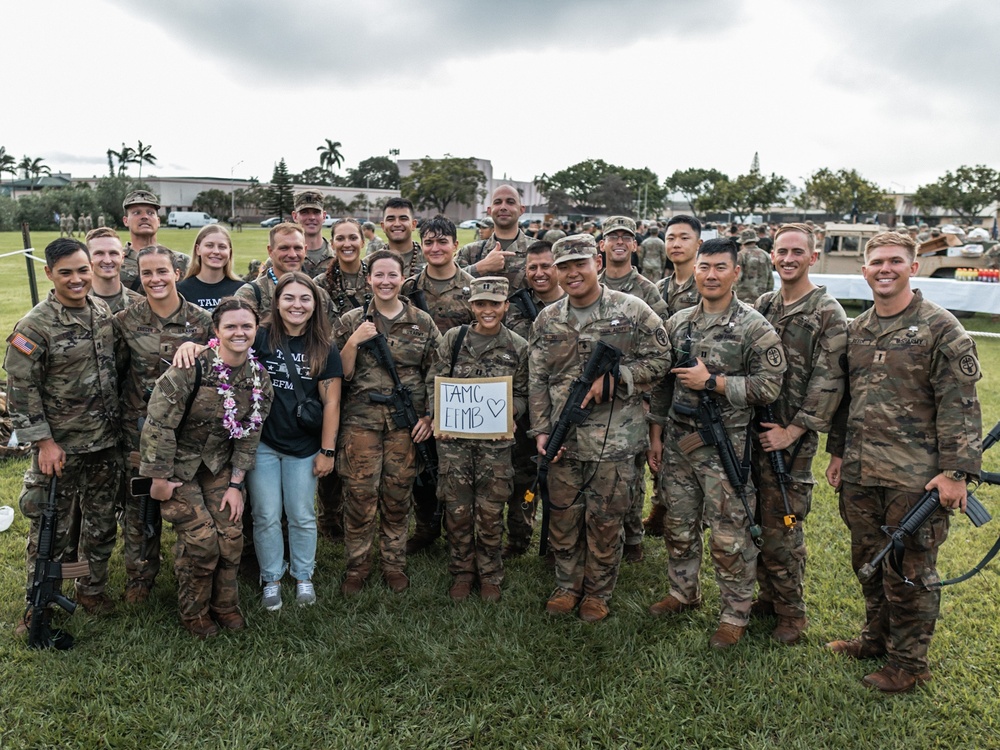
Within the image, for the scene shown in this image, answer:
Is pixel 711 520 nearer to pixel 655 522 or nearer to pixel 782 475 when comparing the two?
pixel 782 475

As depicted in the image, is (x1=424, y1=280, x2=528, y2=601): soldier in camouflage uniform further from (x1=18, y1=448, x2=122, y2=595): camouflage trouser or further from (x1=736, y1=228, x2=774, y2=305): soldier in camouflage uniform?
(x1=736, y1=228, x2=774, y2=305): soldier in camouflage uniform

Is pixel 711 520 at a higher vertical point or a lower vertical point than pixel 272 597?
higher

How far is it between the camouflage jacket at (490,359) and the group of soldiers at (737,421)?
2.4 inches

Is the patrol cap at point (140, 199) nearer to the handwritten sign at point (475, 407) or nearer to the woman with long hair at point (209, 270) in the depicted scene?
the woman with long hair at point (209, 270)

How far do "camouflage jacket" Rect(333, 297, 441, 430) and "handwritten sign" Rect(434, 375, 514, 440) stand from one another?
27cm

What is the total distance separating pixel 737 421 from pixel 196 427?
135 inches

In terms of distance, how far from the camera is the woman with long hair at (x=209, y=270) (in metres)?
5.21

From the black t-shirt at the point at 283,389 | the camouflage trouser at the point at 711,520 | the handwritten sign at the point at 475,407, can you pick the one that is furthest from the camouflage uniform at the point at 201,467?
the camouflage trouser at the point at 711,520

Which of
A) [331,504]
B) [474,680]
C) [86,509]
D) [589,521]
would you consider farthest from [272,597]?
[589,521]

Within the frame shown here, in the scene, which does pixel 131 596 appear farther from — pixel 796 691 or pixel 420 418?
pixel 796 691

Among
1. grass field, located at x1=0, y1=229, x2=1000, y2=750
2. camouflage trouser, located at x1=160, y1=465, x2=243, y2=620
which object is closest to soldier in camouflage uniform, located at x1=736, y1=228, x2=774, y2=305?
grass field, located at x1=0, y1=229, x2=1000, y2=750

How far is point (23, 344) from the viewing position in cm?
404

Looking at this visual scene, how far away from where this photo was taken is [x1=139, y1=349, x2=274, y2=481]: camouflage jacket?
4047 millimetres

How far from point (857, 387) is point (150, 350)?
14.8 feet
